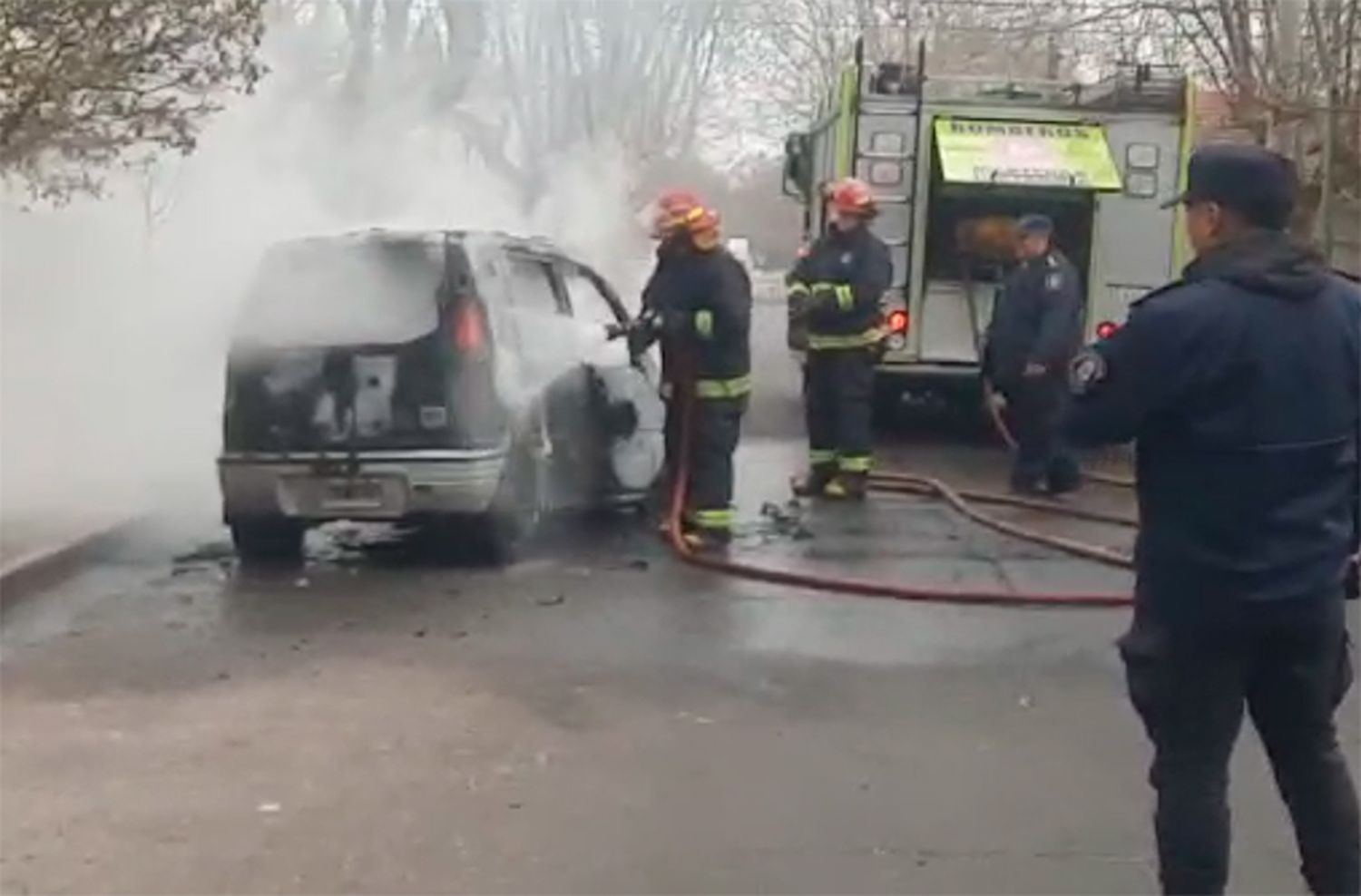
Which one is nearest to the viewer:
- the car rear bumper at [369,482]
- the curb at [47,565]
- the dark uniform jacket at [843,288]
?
the curb at [47,565]

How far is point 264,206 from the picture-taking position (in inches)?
567

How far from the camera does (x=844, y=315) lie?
11.8 meters

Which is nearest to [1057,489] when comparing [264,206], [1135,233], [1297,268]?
[1135,233]

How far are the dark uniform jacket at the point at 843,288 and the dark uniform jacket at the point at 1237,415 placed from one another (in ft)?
24.0

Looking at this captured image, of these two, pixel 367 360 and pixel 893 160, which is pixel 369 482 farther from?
pixel 893 160

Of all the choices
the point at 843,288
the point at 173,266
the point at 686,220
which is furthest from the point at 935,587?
the point at 173,266

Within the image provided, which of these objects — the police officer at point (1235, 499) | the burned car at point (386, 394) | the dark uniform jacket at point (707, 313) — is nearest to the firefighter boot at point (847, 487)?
the dark uniform jacket at point (707, 313)

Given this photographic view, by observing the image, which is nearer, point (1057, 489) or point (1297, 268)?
point (1297, 268)

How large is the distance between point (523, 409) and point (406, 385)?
0.62 metres

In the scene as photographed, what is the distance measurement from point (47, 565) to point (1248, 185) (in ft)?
22.2

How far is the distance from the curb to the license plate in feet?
4.34

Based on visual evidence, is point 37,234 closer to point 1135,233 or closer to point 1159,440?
point 1135,233

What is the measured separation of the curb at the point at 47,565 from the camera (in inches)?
365

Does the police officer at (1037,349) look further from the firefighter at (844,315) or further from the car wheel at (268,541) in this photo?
the car wheel at (268,541)
